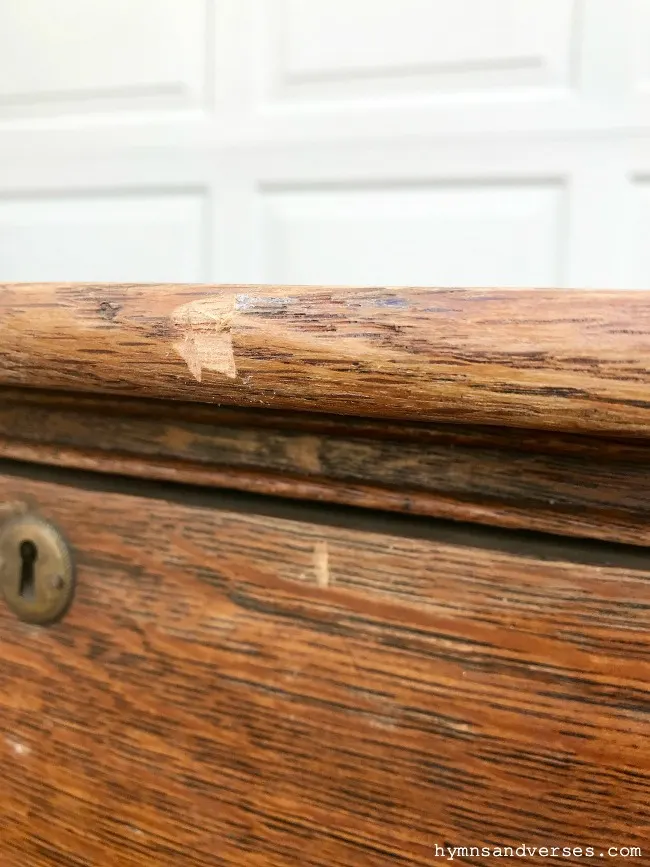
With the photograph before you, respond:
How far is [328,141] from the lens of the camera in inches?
35.5

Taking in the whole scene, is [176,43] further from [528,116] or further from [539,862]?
[539,862]

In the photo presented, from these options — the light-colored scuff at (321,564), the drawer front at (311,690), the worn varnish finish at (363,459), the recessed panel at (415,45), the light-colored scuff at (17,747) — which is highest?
the recessed panel at (415,45)

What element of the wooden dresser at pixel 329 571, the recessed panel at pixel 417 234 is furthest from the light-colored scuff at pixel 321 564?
the recessed panel at pixel 417 234

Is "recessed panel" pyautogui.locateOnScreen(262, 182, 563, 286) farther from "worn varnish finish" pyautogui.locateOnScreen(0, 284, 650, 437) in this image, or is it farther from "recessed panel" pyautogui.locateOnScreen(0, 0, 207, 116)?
"worn varnish finish" pyautogui.locateOnScreen(0, 284, 650, 437)

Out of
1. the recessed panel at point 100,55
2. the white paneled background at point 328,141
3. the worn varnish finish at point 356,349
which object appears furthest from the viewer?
the recessed panel at point 100,55

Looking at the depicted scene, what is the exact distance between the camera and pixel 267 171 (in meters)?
0.94

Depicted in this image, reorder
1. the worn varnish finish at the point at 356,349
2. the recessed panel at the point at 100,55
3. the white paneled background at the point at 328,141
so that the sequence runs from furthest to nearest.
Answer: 1. the recessed panel at the point at 100,55
2. the white paneled background at the point at 328,141
3. the worn varnish finish at the point at 356,349

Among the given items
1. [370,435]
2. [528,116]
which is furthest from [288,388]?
[528,116]

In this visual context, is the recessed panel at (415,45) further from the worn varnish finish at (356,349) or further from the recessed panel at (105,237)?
the worn varnish finish at (356,349)

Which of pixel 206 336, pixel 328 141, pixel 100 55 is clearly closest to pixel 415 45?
pixel 328 141

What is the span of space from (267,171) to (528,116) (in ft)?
1.09

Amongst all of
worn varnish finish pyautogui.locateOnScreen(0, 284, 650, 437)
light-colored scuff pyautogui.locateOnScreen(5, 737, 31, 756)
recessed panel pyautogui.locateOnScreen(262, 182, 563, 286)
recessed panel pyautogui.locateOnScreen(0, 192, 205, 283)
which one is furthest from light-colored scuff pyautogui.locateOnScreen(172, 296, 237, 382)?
recessed panel pyautogui.locateOnScreen(0, 192, 205, 283)

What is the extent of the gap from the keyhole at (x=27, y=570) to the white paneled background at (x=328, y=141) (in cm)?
70

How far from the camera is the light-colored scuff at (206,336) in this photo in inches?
7.0
